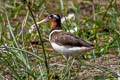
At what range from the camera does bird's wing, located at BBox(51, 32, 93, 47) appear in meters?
4.54

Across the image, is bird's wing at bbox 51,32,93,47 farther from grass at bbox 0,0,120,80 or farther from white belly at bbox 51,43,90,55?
grass at bbox 0,0,120,80

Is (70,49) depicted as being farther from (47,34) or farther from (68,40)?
(47,34)

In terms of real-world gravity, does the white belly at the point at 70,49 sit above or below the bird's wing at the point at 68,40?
below

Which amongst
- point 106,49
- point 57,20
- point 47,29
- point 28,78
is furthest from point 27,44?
point 28,78

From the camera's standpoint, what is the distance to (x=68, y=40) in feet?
15.4

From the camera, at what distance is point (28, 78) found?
393 centimetres

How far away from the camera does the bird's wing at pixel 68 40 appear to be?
4.54 m

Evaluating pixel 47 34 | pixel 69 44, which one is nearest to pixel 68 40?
pixel 69 44

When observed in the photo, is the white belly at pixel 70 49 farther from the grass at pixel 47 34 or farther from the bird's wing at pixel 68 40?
the grass at pixel 47 34

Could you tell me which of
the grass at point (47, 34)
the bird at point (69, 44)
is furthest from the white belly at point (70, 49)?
the grass at point (47, 34)

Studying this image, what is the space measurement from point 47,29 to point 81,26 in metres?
0.60

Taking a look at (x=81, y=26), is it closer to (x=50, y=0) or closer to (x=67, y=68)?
(x=50, y=0)

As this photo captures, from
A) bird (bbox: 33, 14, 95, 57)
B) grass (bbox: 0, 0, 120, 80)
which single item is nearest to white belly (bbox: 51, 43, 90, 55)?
bird (bbox: 33, 14, 95, 57)

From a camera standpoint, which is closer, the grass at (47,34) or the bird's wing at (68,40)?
the grass at (47,34)
